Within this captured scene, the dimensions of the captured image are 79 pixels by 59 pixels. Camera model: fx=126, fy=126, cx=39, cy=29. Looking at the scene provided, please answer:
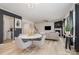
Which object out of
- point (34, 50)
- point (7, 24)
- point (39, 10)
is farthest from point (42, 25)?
point (7, 24)

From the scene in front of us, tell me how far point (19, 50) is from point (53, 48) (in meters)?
1.01

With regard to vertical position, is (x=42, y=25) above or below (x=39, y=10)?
below

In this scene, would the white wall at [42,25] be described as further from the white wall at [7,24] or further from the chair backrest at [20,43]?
the white wall at [7,24]

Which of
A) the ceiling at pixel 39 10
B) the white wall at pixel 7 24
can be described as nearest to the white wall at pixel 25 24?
the ceiling at pixel 39 10

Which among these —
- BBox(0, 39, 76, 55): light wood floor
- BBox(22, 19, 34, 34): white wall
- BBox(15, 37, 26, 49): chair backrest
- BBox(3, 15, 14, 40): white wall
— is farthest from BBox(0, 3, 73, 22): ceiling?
BBox(0, 39, 76, 55): light wood floor

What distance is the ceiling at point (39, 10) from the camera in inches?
137

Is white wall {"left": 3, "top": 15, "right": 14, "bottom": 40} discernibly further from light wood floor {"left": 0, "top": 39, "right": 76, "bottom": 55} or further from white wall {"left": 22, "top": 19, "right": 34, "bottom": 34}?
white wall {"left": 22, "top": 19, "right": 34, "bottom": 34}

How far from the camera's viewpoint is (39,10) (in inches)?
143

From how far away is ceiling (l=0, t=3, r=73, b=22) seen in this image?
11.5 feet

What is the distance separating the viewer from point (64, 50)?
3.68 metres

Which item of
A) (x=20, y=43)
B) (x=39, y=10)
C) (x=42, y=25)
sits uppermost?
(x=39, y=10)

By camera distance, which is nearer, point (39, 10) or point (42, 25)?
point (39, 10)

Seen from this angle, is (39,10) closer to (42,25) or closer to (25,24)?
(42,25)
